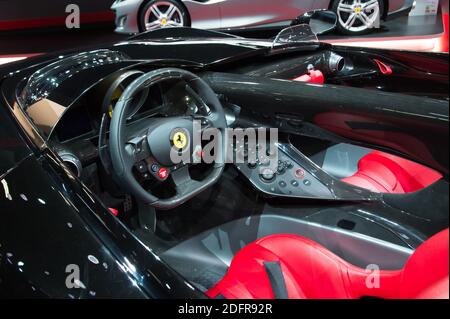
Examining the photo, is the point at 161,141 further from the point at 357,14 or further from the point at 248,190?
the point at 357,14

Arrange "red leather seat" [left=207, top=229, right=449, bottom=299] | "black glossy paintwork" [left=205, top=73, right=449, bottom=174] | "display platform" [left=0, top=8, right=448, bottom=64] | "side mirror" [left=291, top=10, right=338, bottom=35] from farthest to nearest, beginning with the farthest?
1. "display platform" [left=0, top=8, right=448, bottom=64]
2. "side mirror" [left=291, top=10, right=338, bottom=35]
3. "red leather seat" [left=207, top=229, right=449, bottom=299]
4. "black glossy paintwork" [left=205, top=73, right=449, bottom=174]

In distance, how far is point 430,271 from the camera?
713mm


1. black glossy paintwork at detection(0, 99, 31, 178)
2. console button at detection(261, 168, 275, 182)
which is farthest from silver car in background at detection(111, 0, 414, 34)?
black glossy paintwork at detection(0, 99, 31, 178)

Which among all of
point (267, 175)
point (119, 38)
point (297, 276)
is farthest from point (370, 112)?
point (119, 38)

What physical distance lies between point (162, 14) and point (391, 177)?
3.92 meters

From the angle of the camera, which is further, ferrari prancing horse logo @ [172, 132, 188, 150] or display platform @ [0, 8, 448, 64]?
display platform @ [0, 8, 448, 64]

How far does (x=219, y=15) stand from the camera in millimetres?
5074

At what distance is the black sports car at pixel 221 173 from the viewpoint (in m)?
1.00

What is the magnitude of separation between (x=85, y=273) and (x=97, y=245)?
7cm

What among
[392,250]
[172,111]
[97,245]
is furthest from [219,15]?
[97,245]

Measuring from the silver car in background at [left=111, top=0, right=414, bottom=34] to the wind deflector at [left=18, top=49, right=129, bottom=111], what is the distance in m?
3.39

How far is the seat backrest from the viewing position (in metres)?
0.67

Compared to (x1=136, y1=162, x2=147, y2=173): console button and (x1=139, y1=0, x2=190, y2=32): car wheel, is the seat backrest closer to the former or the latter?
(x1=136, y1=162, x2=147, y2=173): console button
